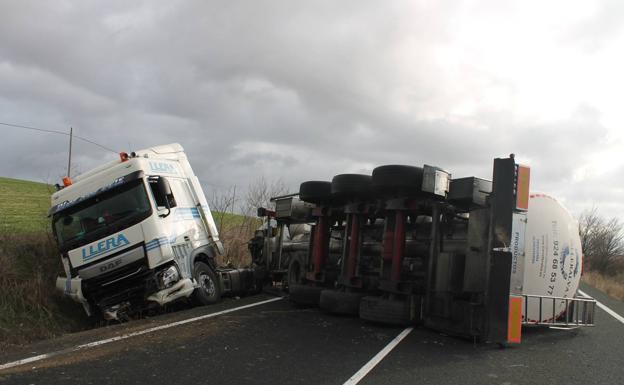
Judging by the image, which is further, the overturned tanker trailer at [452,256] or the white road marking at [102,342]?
the overturned tanker trailer at [452,256]

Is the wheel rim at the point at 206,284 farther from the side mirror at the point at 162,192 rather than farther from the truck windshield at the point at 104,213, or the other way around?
the truck windshield at the point at 104,213

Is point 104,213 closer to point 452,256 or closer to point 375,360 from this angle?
point 375,360

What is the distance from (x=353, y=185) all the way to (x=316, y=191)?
118 centimetres

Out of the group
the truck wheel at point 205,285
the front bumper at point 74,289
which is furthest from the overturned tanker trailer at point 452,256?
the front bumper at point 74,289

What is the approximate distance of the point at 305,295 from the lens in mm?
9320

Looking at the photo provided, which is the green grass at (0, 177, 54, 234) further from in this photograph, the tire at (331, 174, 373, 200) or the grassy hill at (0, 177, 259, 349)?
the tire at (331, 174, 373, 200)

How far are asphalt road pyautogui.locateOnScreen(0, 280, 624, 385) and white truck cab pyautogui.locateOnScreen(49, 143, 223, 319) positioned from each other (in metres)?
0.96

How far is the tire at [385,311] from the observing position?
24.1ft

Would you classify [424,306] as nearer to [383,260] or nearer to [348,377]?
[383,260]

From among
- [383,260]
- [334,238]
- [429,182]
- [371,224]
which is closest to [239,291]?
[334,238]

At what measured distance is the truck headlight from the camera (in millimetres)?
8688

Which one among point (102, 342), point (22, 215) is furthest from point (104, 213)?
point (22, 215)

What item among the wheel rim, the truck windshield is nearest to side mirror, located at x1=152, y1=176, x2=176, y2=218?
the truck windshield

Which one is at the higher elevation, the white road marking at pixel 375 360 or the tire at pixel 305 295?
the tire at pixel 305 295
